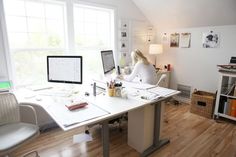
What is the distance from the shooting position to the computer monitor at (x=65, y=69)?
2055 millimetres

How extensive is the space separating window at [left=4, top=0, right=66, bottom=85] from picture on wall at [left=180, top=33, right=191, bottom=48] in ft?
8.34

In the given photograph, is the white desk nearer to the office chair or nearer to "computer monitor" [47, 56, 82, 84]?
the office chair

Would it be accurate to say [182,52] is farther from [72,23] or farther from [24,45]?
[24,45]

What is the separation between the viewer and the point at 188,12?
10.4 feet

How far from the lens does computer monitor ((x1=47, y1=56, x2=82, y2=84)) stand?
2.05 m

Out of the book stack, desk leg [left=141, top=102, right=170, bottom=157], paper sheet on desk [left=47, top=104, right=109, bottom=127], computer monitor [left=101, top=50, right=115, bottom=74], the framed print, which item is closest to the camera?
paper sheet on desk [left=47, top=104, right=109, bottom=127]

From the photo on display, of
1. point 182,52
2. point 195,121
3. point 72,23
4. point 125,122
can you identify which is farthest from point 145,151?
point 182,52

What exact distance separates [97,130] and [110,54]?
49.1 inches

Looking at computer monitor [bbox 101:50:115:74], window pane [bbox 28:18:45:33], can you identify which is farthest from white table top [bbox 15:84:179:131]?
window pane [bbox 28:18:45:33]

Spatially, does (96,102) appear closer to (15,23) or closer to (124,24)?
(15,23)

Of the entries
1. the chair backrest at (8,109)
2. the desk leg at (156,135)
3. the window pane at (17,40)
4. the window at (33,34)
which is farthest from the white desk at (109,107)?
the window pane at (17,40)

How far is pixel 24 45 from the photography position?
250 centimetres

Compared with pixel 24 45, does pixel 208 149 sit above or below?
below

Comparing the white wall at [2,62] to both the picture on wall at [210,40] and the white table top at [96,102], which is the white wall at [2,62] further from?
the picture on wall at [210,40]
